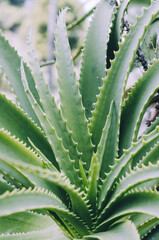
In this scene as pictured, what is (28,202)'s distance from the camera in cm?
45

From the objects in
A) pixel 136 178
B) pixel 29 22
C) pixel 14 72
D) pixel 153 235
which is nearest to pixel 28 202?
pixel 136 178

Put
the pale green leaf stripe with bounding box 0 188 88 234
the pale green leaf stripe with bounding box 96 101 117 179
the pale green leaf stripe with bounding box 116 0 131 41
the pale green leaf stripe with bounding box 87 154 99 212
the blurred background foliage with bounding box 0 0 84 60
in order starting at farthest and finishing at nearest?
the blurred background foliage with bounding box 0 0 84 60 < the pale green leaf stripe with bounding box 116 0 131 41 < the pale green leaf stripe with bounding box 96 101 117 179 < the pale green leaf stripe with bounding box 87 154 99 212 < the pale green leaf stripe with bounding box 0 188 88 234

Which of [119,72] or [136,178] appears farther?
[119,72]

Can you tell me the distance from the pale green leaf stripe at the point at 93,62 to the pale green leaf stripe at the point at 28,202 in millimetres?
306

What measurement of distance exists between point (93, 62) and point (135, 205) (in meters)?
0.40

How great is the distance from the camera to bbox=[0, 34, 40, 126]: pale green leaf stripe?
0.77 m

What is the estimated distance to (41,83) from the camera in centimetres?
65

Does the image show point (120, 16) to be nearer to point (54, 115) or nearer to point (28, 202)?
point (54, 115)

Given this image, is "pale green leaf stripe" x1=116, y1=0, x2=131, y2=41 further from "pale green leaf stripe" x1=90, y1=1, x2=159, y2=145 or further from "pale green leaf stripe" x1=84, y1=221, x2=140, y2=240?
"pale green leaf stripe" x1=84, y1=221, x2=140, y2=240

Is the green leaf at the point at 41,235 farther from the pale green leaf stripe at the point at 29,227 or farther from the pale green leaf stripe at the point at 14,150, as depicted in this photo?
the pale green leaf stripe at the point at 14,150

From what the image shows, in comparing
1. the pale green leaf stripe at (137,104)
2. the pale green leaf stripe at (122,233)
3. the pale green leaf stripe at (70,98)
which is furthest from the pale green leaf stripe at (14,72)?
the pale green leaf stripe at (122,233)

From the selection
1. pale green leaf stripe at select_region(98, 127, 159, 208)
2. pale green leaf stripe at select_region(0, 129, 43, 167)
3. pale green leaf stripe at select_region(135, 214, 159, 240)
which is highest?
pale green leaf stripe at select_region(0, 129, 43, 167)

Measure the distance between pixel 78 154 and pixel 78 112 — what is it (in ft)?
0.31

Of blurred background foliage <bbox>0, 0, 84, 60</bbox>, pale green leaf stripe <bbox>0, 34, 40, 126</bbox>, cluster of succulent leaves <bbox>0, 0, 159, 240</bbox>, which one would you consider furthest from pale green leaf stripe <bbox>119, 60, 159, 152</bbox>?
blurred background foliage <bbox>0, 0, 84, 60</bbox>
